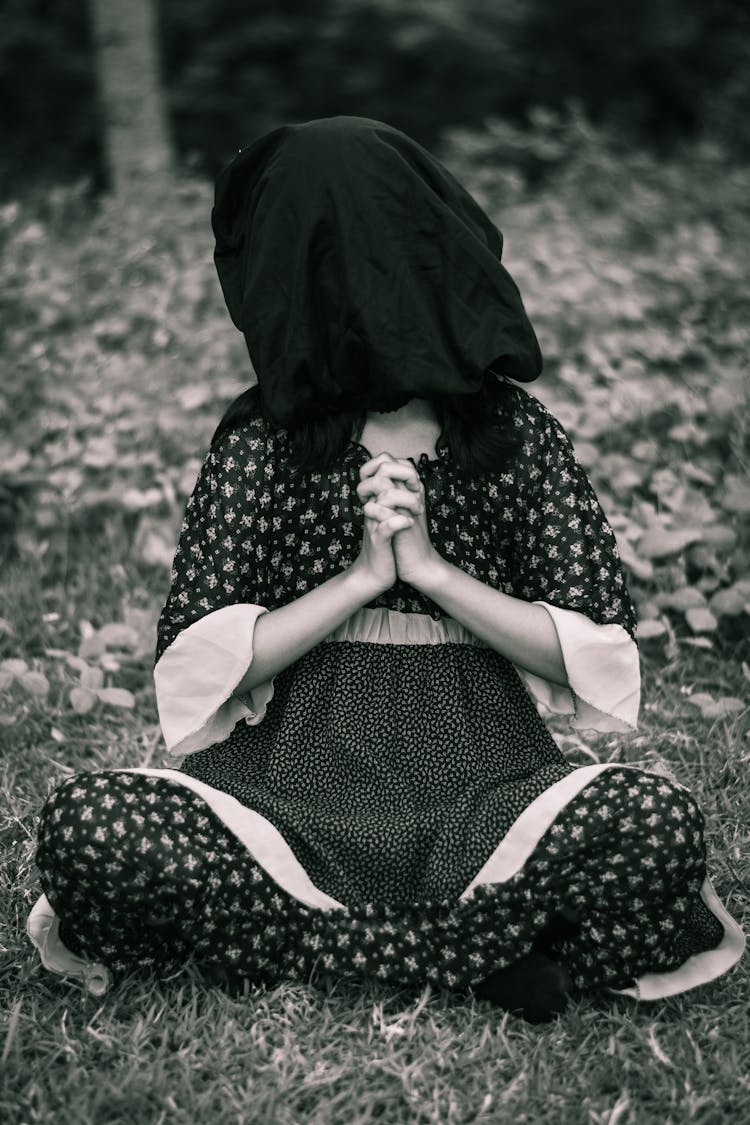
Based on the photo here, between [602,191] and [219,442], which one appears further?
[602,191]

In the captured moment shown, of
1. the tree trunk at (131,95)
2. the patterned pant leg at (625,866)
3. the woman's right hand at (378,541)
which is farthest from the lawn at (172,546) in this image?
the woman's right hand at (378,541)

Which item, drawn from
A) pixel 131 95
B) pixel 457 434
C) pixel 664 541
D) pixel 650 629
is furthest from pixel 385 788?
pixel 131 95

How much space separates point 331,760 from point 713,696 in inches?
53.2

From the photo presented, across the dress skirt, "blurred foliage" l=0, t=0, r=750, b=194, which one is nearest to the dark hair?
the dress skirt

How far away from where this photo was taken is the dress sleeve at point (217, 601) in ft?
6.64

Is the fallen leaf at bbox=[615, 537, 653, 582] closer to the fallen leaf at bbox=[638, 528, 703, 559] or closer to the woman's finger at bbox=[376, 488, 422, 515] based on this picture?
the fallen leaf at bbox=[638, 528, 703, 559]

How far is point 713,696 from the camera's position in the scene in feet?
10.1

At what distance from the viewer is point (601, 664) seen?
2.05m

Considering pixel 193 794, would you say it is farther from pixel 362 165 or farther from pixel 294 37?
pixel 294 37

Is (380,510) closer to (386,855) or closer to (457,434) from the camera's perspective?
(457,434)

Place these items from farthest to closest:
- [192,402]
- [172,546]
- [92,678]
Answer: [192,402]
[172,546]
[92,678]

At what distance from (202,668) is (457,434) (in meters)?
0.60

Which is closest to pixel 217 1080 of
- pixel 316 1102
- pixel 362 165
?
pixel 316 1102

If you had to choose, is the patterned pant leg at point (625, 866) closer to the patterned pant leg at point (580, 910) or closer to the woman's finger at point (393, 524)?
the patterned pant leg at point (580, 910)
